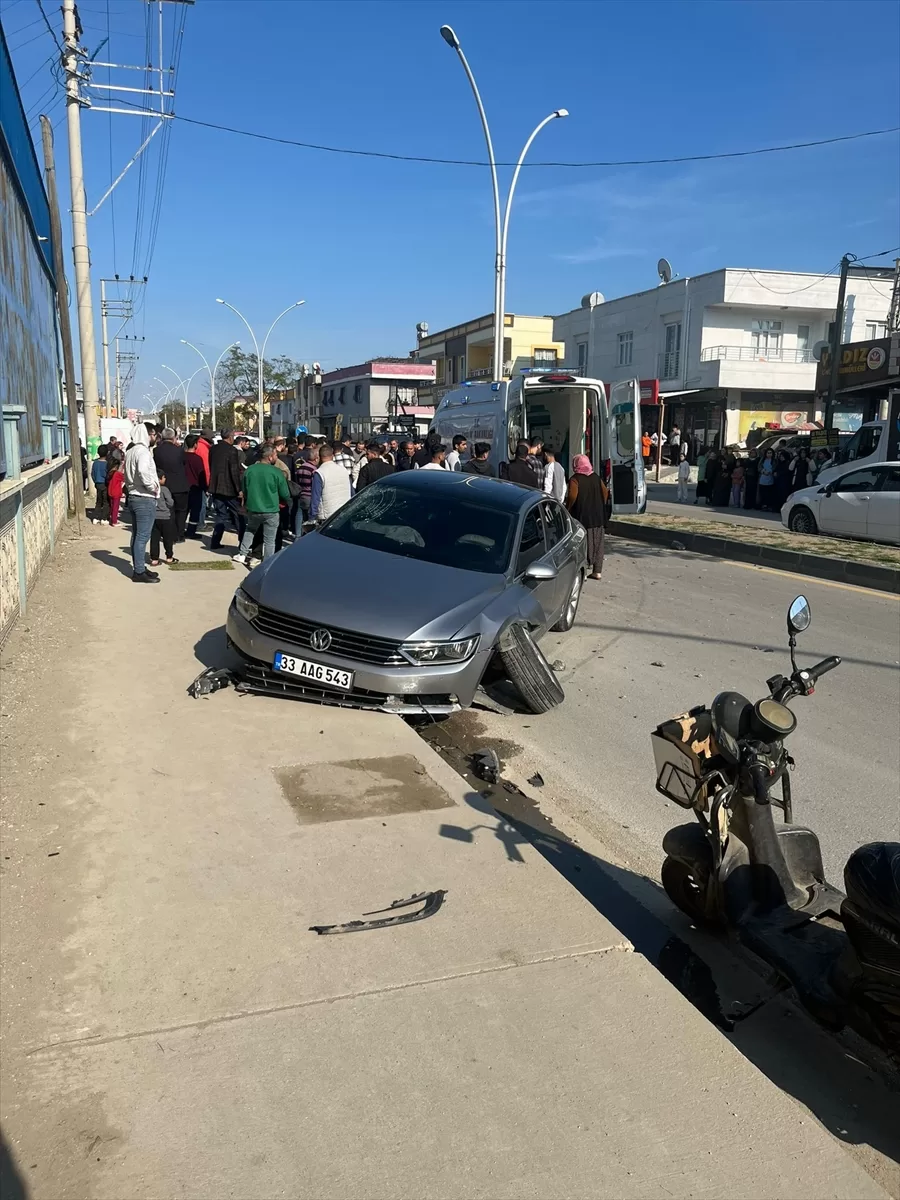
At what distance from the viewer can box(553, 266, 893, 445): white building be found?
36.9 meters

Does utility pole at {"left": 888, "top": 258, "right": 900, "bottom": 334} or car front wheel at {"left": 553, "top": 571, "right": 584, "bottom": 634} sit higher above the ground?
utility pole at {"left": 888, "top": 258, "right": 900, "bottom": 334}

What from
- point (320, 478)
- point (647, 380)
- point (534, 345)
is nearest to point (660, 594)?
point (320, 478)

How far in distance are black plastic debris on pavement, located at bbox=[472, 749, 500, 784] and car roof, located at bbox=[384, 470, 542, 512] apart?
259 cm

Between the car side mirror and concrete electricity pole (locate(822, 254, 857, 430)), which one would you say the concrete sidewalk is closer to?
the car side mirror

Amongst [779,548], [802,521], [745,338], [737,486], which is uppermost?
[745,338]

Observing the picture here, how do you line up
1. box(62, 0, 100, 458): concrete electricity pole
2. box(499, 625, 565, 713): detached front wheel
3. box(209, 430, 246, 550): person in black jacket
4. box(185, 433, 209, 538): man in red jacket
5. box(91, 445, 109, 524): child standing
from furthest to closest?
box(62, 0, 100, 458): concrete electricity pole → box(91, 445, 109, 524): child standing → box(185, 433, 209, 538): man in red jacket → box(209, 430, 246, 550): person in black jacket → box(499, 625, 565, 713): detached front wheel

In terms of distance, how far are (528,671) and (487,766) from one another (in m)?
1.14

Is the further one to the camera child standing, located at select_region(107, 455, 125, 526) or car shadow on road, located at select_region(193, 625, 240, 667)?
child standing, located at select_region(107, 455, 125, 526)

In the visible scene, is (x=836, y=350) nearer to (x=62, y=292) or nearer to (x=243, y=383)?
(x=62, y=292)

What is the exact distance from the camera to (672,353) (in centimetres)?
3981

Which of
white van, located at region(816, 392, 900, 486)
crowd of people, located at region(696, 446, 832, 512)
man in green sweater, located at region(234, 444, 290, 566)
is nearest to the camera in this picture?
man in green sweater, located at region(234, 444, 290, 566)

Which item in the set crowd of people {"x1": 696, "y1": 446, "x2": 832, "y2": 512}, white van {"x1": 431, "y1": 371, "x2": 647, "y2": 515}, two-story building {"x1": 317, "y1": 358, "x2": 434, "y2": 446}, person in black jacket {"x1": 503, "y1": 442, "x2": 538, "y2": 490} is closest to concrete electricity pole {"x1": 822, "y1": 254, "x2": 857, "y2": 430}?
crowd of people {"x1": 696, "y1": 446, "x2": 832, "y2": 512}

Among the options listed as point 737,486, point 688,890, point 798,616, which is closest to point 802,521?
point 737,486

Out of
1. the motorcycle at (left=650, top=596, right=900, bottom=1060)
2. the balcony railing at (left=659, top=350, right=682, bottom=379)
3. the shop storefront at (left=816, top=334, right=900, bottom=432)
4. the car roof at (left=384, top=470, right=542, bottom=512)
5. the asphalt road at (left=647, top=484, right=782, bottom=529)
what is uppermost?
the balcony railing at (left=659, top=350, right=682, bottom=379)
